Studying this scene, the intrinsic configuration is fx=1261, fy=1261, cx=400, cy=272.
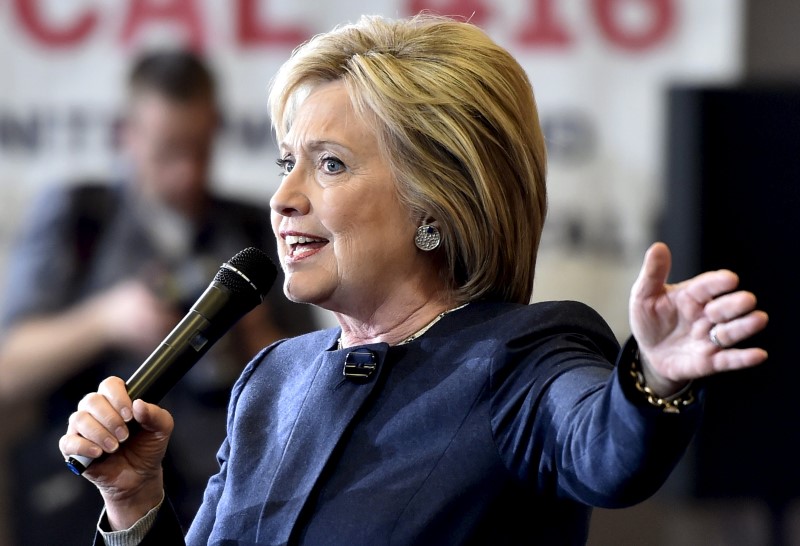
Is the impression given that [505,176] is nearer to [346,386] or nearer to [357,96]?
[357,96]

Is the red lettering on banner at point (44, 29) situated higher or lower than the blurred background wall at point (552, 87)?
higher

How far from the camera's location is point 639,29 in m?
4.10

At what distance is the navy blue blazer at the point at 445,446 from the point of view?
1501 millimetres

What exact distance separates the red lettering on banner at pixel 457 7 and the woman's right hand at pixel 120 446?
2592 millimetres

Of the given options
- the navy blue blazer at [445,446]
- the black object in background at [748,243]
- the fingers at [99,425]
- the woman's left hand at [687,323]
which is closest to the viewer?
the woman's left hand at [687,323]

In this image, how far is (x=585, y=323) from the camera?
1.64 meters

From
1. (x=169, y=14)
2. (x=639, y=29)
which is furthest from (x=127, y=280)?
(x=639, y=29)

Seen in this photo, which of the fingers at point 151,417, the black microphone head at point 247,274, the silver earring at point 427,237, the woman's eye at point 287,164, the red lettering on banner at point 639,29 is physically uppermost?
the red lettering on banner at point 639,29

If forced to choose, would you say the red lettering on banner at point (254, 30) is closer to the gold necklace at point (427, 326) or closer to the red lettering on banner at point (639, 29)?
the red lettering on banner at point (639, 29)

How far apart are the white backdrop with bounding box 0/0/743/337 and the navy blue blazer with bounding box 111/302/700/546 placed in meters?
2.38

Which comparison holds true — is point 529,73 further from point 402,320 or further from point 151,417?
point 151,417

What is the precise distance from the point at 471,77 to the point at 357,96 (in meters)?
0.17

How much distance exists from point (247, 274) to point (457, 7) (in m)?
2.57

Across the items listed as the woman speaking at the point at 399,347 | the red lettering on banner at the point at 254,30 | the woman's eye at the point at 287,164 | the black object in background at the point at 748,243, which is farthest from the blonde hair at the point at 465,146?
the red lettering on banner at the point at 254,30
